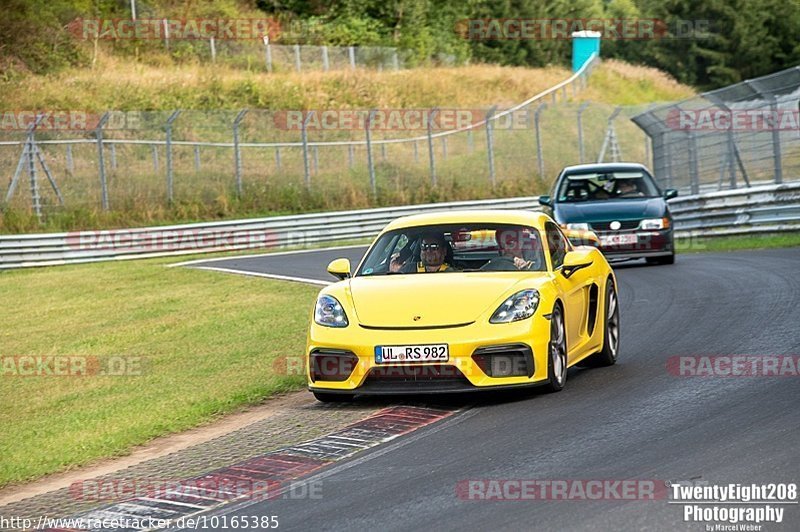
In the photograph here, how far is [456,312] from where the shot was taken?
31.3 feet

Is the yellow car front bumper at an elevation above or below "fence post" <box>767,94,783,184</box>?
below

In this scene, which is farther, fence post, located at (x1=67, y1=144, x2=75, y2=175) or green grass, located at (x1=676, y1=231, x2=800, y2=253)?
fence post, located at (x1=67, y1=144, x2=75, y2=175)

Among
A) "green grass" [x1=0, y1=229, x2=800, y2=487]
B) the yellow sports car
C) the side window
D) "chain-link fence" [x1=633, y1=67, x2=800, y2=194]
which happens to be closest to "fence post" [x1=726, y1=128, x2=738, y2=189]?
"chain-link fence" [x1=633, y1=67, x2=800, y2=194]

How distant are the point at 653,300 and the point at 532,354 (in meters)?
6.82

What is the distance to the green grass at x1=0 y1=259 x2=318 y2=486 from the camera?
9.77 m

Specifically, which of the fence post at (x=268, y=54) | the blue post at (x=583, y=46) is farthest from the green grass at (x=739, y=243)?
the blue post at (x=583, y=46)

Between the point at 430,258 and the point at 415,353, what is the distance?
1.51m

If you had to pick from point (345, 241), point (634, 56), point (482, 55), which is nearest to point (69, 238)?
point (345, 241)

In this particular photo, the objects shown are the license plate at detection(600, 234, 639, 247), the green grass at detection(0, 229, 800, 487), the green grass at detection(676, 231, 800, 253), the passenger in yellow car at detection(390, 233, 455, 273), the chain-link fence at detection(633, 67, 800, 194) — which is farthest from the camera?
the chain-link fence at detection(633, 67, 800, 194)

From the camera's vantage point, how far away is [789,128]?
25.2m

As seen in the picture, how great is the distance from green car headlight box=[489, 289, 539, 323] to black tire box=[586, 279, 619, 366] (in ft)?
5.73

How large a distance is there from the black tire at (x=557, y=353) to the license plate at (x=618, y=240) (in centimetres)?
1053

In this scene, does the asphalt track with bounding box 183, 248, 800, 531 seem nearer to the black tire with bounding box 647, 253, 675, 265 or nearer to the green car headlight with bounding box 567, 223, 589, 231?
the green car headlight with bounding box 567, 223, 589, 231

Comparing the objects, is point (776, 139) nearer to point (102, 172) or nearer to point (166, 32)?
point (102, 172)
